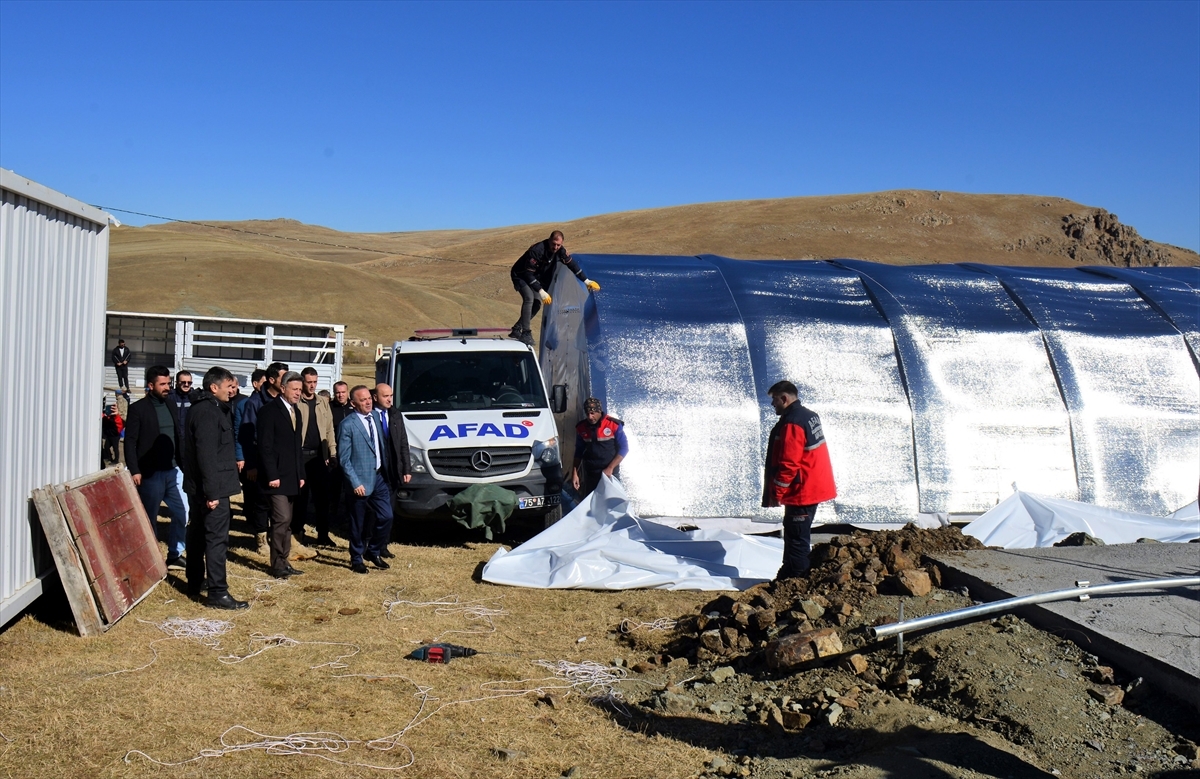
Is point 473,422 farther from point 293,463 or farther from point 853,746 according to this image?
point 853,746

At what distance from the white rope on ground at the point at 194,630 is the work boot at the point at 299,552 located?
7.63ft

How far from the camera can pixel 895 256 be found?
81438mm

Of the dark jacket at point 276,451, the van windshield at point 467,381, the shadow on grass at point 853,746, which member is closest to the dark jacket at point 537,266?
the van windshield at point 467,381

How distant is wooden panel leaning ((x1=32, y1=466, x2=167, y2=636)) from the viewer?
6715mm

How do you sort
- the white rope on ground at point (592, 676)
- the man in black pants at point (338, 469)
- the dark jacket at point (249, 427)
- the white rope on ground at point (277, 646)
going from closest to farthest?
the white rope on ground at point (592, 676) → the white rope on ground at point (277, 646) → the dark jacket at point (249, 427) → the man in black pants at point (338, 469)

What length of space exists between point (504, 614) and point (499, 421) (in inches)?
134

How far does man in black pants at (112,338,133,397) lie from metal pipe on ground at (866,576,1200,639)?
2174 cm

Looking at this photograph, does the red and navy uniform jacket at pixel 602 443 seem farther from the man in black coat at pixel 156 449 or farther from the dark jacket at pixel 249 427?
the man in black coat at pixel 156 449

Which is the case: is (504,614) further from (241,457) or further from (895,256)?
(895,256)

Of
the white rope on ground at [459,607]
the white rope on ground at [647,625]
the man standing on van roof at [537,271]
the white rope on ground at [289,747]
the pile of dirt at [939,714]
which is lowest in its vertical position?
the white rope on ground at [289,747]

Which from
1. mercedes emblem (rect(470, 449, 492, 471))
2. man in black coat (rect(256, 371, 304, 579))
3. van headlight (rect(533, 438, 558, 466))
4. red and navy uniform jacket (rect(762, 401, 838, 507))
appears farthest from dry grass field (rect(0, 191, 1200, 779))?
red and navy uniform jacket (rect(762, 401, 838, 507))

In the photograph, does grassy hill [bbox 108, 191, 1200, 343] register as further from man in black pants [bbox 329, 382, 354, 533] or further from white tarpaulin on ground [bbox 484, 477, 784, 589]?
white tarpaulin on ground [bbox 484, 477, 784, 589]

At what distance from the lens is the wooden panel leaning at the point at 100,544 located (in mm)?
6715

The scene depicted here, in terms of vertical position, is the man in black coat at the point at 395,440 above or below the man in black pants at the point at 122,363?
below
